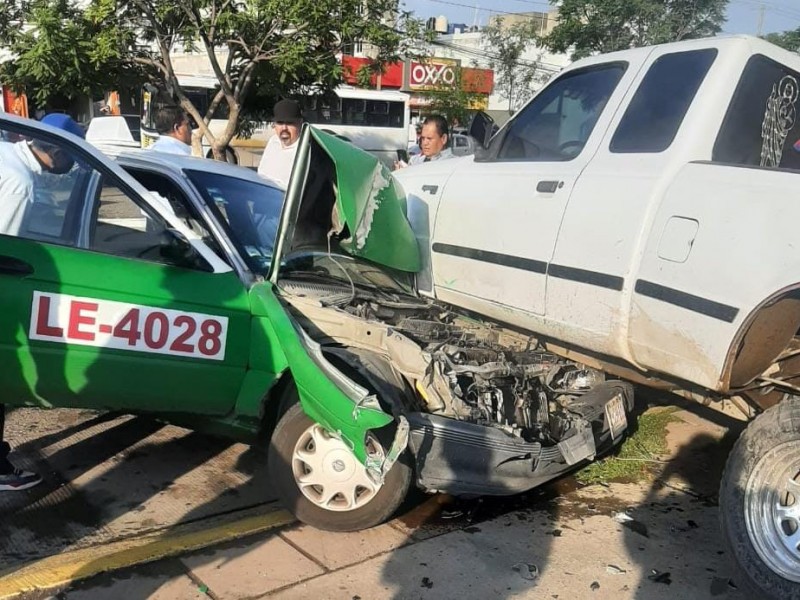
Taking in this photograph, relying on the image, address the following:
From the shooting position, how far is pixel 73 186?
149 inches

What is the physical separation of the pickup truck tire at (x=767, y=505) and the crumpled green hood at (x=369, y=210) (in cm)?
212

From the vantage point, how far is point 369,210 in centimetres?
427

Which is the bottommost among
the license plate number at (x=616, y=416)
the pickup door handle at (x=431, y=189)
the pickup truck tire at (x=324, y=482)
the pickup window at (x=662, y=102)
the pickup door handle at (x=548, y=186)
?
the pickup truck tire at (x=324, y=482)

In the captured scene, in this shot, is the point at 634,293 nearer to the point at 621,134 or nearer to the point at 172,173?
the point at 621,134

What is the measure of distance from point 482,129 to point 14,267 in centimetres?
283

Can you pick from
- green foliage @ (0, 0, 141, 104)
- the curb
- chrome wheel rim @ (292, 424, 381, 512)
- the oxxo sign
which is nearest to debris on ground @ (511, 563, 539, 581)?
chrome wheel rim @ (292, 424, 381, 512)

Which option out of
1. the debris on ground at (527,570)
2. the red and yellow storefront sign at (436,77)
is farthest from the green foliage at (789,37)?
the debris on ground at (527,570)

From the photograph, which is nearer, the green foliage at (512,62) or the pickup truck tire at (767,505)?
the pickup truck tire at (767,505)

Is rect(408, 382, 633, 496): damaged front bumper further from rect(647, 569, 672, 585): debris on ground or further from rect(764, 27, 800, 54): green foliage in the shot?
rect(764, 27, 800, 54): green foliage

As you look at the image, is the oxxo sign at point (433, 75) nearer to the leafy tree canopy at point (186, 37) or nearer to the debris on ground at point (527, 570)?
the leafy tree canopy at point (186, 37)

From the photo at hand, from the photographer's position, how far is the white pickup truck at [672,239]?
121 inches

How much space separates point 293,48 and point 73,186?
8.24 metres

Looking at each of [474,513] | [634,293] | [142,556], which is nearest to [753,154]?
[634,293]

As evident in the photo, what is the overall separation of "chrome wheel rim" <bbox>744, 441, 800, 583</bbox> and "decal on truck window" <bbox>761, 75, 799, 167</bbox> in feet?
4.83
